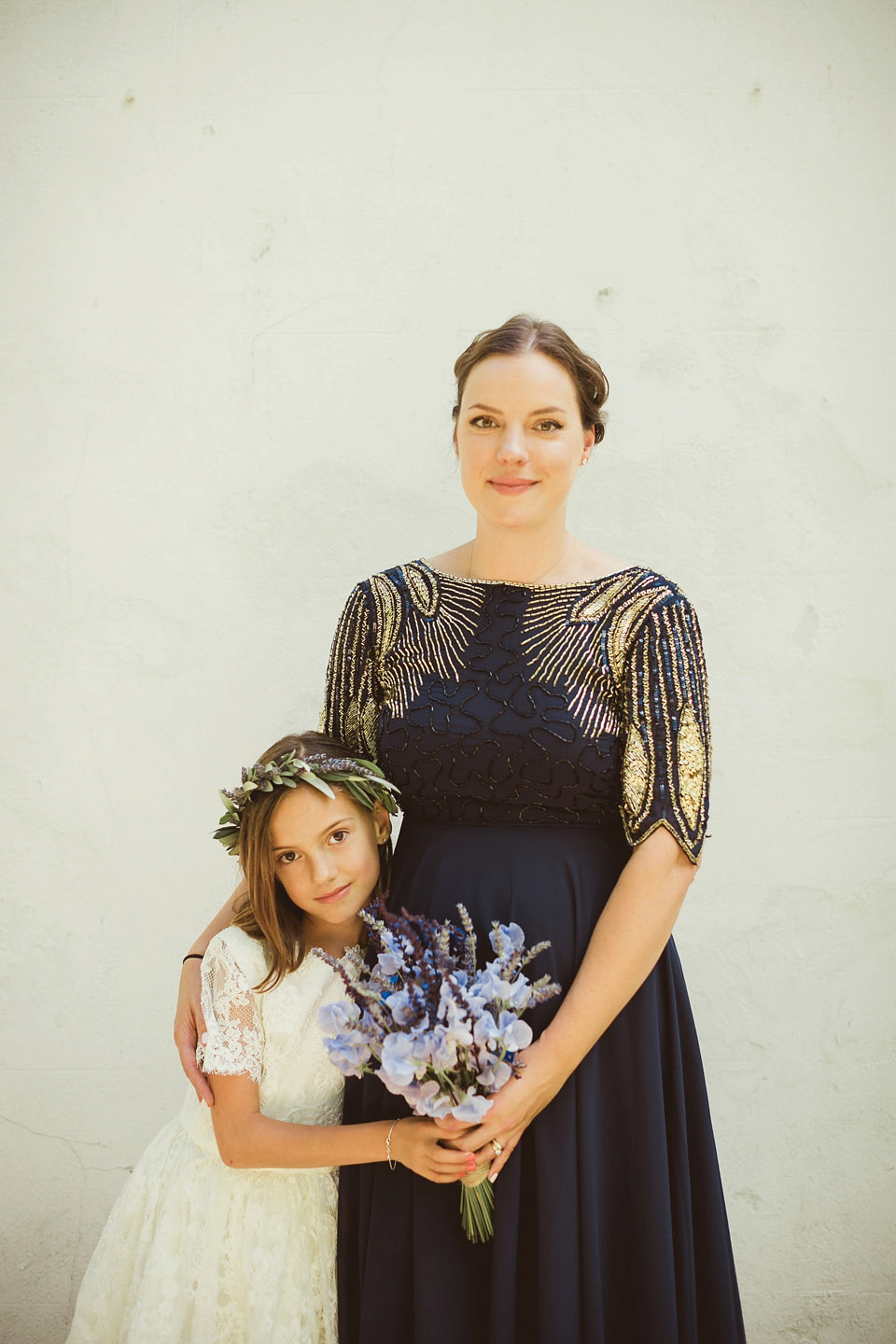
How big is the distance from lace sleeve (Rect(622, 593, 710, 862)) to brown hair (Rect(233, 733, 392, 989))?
1.64 ft

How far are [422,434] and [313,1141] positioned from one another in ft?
5.61

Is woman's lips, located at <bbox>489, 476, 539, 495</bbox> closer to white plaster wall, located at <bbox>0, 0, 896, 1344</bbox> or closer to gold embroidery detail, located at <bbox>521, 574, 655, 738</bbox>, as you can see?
gold embroidery detail, located at <bbox>521, 574, 655, 738</bbox>

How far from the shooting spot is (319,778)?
6.11 ft

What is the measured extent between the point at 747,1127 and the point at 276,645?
1732 mm

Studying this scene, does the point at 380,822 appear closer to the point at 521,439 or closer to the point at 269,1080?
the point at 269,1080

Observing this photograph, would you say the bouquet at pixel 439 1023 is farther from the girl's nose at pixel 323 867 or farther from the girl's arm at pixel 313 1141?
the girl's nose at pixel 323 867

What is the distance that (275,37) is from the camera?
274 centimetres

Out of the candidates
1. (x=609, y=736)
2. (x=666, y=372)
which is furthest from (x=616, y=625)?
(x=666, y=372)

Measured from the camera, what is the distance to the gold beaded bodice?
1.79 metres

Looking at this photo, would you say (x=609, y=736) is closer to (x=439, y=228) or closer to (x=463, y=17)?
(x=439, y=228)

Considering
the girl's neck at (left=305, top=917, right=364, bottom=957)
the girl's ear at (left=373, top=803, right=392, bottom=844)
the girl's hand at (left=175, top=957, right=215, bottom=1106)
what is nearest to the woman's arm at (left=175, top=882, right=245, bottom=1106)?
the girl's hand at (left=175, top=957, right=215, bottom=1106)

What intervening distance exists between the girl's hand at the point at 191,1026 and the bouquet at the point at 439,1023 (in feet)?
1.35

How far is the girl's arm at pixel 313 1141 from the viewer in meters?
1.61

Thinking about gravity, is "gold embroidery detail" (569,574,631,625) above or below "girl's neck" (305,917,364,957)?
above
